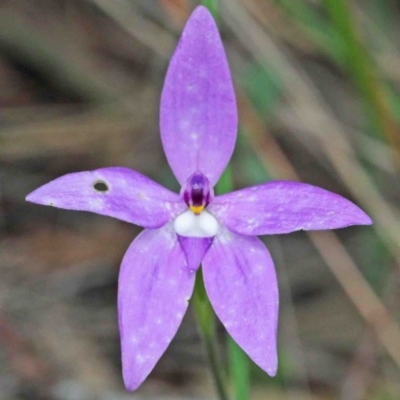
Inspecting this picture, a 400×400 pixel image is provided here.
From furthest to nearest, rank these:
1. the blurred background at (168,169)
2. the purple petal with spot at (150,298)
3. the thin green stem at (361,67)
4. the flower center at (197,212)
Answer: the blurred background at (168,169) < the thin green stem at (361,67) < the flower center at (197,212) < the purple petal with spot at (150,298)

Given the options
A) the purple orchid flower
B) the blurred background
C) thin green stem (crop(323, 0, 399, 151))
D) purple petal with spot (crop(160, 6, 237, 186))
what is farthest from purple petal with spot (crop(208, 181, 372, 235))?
the blurred background

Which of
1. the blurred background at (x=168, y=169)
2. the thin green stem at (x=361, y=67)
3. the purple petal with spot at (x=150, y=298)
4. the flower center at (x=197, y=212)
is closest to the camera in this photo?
the purple petal with spot at (x=150, y=298)

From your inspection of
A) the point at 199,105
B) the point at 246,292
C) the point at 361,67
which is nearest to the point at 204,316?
the point at 246,292

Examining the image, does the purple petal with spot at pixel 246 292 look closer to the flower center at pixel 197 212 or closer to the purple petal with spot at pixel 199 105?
the flower center at pixel 197 212

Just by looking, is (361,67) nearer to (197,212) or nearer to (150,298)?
(197,212)

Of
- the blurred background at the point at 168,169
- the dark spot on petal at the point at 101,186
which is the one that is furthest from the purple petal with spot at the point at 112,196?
the blurred background at the point at 168,169

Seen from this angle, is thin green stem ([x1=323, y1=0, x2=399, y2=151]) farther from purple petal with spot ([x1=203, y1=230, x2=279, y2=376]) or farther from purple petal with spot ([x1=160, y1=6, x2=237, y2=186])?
purple petal with spot ([x1=203, y1=230, x2=279, y2=376])

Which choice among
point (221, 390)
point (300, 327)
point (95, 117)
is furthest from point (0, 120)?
point (221, 390)
